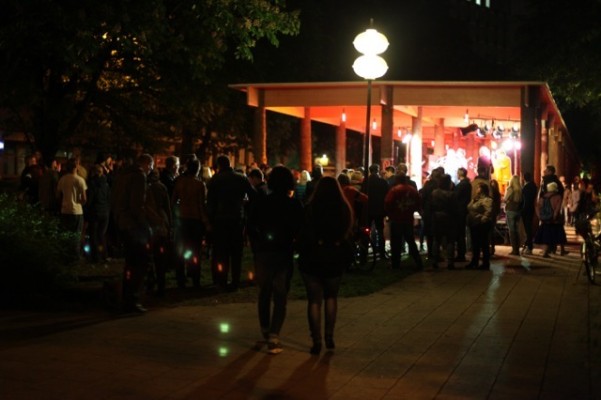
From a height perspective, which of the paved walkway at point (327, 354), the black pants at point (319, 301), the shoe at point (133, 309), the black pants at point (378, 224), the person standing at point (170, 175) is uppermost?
the person standing at point (170, 175)

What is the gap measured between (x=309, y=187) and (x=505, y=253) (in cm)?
603

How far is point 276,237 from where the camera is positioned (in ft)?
28.5

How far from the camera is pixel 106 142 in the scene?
32.5 m

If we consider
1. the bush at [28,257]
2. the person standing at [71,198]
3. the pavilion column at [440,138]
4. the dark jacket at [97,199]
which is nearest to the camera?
the bush at [28,257]

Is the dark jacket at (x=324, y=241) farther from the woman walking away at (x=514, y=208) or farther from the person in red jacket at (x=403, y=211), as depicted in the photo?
the woman walking away at (x=514, y=208)

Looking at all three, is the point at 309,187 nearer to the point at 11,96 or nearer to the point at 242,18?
the point at 242,18

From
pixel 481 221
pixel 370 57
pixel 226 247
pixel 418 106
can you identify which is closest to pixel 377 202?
pixel 481 221

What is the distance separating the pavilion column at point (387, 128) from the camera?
24.1 metres

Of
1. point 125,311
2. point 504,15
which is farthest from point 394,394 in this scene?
point 504,15

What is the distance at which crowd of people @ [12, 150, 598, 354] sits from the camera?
8688 mm


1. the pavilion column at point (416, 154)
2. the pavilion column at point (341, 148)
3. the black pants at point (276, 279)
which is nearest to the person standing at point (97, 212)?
the black pants at point (276, 279)

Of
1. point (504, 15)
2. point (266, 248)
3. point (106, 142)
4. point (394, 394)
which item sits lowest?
point (394, 394)

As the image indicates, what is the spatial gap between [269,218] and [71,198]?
7.35m

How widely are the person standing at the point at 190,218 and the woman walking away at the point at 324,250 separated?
13.4 feet
